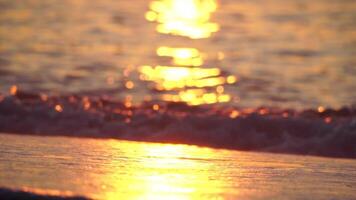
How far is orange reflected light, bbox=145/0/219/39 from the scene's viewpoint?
70.0 ft

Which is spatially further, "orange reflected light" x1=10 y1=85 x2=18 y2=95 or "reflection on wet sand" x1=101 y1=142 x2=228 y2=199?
"orange reflected light" x1=10 y1=85 x2=18 y2=95

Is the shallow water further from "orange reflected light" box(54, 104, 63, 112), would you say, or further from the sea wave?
"orange reflected light" box(54, 104, 63, 112)

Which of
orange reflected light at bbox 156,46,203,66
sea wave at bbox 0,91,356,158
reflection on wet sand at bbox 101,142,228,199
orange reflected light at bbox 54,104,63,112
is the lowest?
reflection on wet sand at bbox 101,142,228,199

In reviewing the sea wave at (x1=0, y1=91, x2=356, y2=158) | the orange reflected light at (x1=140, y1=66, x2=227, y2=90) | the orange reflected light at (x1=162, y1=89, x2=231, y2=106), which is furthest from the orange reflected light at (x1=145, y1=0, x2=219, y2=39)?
the sea wave at (x1=0, y1=91, x2=356, y2=158)

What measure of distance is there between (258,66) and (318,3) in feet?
30.7

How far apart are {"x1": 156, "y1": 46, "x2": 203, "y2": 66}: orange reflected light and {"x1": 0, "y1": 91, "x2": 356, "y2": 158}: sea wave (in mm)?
6163

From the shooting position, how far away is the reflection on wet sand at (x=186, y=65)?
14.2 meters

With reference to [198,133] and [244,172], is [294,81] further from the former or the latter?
[244,172]

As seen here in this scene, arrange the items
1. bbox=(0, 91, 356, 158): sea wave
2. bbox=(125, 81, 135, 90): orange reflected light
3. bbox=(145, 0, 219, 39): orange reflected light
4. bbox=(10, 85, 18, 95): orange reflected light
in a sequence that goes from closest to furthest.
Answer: bbox=(0, 91, 356, 158): sea wave < bbox=(10, 85, 18, 95): orange reflected light < bbox=(125, 81, 135, 90): orange reflected light < bbox=(145, 0, 219, 39): orange reflected light

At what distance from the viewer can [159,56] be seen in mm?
17844

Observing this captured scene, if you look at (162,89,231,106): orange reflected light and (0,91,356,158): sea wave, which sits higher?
(162,89,231,106): orange reflected light

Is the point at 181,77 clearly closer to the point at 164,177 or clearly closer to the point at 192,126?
the point at 192,126

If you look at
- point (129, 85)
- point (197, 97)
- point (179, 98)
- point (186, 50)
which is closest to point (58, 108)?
point (179, 98)

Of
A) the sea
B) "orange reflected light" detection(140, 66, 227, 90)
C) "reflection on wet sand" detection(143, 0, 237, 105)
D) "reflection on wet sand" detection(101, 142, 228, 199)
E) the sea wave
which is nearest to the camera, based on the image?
"reflection on wet sand" detection(101, 142, 228, 199)
